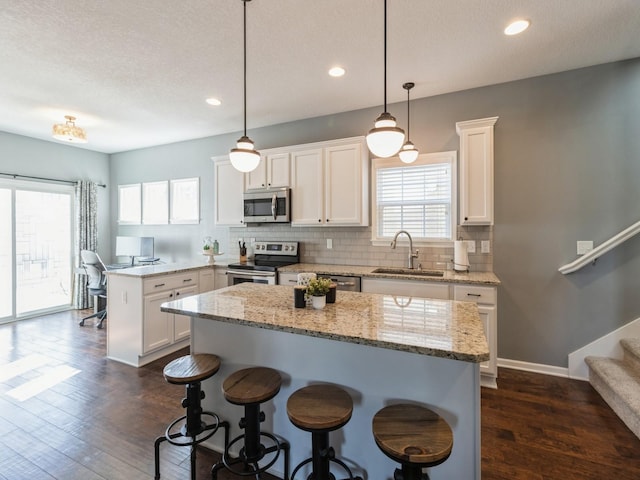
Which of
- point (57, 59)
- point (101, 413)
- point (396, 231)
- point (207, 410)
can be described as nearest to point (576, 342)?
point (396, 231)

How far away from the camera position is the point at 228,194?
4363 millimetres

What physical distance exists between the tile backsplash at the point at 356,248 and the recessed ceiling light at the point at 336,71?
68.4 inches

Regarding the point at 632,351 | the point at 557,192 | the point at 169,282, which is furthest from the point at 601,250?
the point at 169,282

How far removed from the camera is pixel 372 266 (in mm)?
3715

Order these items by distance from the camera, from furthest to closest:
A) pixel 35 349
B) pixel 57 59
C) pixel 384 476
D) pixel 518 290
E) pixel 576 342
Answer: pixel 35 349 → pixel 518 290 → pixel 576 342 → pixel 57 59 → pixel 384 476

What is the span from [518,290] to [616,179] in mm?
1329

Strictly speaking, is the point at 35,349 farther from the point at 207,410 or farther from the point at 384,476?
the point at 384,476

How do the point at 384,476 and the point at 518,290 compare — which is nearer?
the point at 384,476

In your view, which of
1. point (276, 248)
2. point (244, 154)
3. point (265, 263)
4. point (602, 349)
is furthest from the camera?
point (276, 248)

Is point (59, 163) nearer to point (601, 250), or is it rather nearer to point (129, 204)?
point (129, 204)

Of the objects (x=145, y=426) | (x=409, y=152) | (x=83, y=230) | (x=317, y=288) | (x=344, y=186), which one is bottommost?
(x=145, y=426)

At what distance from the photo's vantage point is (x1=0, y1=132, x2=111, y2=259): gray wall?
466 cm

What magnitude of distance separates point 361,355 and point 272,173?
119 inches

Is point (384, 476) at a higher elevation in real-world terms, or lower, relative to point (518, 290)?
lower
